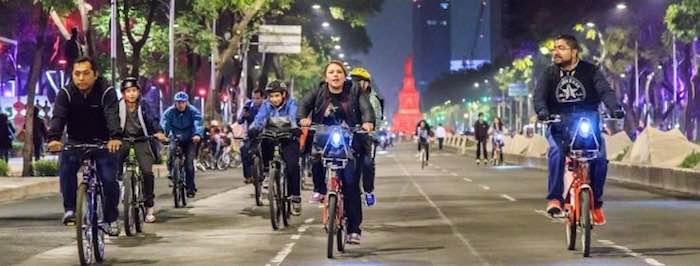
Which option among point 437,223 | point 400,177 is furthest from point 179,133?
point 400,177

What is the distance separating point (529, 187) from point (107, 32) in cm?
1965

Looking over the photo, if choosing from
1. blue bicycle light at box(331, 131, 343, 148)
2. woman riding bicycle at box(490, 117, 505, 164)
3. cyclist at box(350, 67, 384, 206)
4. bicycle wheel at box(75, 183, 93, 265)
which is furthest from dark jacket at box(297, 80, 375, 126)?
woman riding bicycle at box(490, 117, 505, 164)

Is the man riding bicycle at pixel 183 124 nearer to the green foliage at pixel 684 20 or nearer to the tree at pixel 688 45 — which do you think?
the tree at pixel 688 45

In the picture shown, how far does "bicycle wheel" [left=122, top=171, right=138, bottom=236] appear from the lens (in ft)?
50.0

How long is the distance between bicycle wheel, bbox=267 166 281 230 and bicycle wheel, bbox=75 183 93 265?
14.1 feet

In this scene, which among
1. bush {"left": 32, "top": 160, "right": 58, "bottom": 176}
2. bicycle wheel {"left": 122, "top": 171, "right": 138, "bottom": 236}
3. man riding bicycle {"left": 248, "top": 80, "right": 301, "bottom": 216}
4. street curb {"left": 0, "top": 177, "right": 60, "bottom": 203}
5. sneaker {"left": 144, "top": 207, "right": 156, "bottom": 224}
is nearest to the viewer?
bicycle wheel {"left": 122, "top": 171, "right": 138, "bottom": 236}

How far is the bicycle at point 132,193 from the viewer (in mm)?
15336

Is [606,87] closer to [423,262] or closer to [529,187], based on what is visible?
[423,262]

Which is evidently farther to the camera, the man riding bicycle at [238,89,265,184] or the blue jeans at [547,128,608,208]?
the man riding bicycle at [238,89,265,184]

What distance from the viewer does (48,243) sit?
1435 centimetres

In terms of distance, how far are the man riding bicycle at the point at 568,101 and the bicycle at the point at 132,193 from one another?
539 centimetres

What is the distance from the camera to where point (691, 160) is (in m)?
28.0

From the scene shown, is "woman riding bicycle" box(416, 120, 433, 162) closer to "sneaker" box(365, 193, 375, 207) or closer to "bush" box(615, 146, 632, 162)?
"bush" box(615, 146, 632, 162)

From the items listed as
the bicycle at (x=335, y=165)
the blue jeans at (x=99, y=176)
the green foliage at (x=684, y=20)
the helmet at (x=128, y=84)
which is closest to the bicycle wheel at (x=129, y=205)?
the helmet at (x=128, y=84)
